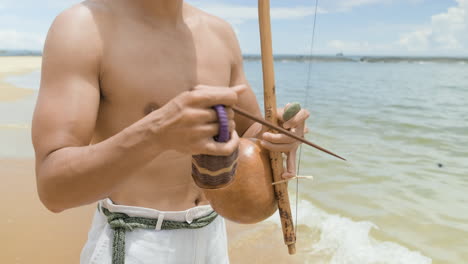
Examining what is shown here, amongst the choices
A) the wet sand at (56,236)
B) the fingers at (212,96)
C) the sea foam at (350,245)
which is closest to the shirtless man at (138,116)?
the fingers at (212,96)

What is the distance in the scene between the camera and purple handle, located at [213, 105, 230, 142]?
2.72ft

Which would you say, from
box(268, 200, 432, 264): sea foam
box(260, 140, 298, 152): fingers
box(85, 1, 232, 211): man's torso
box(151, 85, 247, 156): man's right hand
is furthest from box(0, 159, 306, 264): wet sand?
box(151, 85, 247, 156): man's right hand

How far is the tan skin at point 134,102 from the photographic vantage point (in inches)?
34.1

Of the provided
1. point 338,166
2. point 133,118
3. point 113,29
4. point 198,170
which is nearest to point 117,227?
point 133,118

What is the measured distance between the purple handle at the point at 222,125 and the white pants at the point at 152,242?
23.7 inches

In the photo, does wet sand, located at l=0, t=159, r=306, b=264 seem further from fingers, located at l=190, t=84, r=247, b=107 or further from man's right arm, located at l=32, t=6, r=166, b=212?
fingers, located at l=190, t=84, r=247, b=107

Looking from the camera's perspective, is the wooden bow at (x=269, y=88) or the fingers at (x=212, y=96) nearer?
the fingers at (x=212, y=96)

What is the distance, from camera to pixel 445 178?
527cm

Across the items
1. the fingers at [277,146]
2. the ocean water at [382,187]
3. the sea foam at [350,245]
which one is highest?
the fingers at [277,146]

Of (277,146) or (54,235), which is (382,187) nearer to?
(54,235)

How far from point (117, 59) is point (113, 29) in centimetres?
9

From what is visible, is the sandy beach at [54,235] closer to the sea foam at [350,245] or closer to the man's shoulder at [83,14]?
the sea foam at [350,245]

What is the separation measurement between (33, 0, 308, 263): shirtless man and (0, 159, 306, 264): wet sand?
1.84 meters

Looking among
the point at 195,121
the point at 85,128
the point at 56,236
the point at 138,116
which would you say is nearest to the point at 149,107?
the point at 138,116
